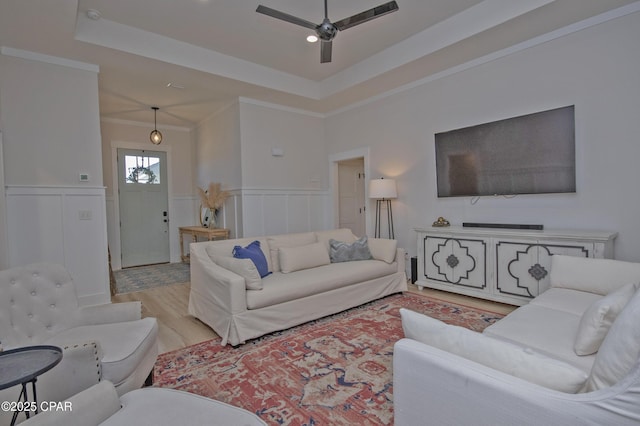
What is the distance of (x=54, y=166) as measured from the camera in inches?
142

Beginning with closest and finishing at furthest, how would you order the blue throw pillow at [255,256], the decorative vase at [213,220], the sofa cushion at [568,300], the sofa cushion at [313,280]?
the sofa cushion at [568,300]
the sofa cushion at [313,280]
the blue throw pillow at [255,256]
the decorative vase at [213,220]

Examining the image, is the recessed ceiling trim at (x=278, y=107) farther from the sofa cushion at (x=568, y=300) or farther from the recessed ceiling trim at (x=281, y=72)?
the sofa cushion at (x=568, y=300)

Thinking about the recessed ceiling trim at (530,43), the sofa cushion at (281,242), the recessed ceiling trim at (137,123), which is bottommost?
the sofa cushion at (281,242)

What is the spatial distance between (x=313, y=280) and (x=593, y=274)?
88.6 inches

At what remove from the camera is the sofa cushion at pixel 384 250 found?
3.88 m

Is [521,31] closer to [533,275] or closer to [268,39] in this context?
[533,275]

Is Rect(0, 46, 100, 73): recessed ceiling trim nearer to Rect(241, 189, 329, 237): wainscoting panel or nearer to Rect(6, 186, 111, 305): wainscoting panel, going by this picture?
Rect(6, 186, 111, 305): wainscoting panel

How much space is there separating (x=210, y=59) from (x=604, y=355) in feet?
14.9

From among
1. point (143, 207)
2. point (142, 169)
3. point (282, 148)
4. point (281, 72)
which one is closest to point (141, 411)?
point (281, 72)

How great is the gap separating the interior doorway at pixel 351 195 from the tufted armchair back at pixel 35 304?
15.1ft

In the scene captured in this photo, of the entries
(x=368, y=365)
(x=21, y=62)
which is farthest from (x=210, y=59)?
(x=368, y=365)

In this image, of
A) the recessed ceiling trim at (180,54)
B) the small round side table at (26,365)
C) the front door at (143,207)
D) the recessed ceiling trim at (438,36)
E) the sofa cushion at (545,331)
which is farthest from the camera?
the front door at (143,207)

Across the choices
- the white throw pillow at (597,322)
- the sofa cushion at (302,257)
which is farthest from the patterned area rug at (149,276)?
the white throw pillow at (597,322)

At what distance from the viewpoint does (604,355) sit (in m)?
1.04
